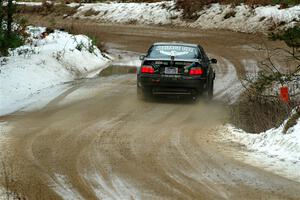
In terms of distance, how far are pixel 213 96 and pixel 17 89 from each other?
16.9ft

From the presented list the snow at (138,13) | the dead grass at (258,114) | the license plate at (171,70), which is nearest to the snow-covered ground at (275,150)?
the dead grass at (258,114)

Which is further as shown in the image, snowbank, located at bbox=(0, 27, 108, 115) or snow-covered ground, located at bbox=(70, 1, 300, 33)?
snow-covered ground, located at bbox=(70, 1, 300, 33)

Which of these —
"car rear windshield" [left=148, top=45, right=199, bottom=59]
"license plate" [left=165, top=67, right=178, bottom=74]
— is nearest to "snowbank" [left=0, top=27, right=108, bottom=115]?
"car rear windshield" [left=148, top=45, right=199, bottom=59]

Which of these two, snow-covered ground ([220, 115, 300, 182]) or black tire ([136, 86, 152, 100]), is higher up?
snow-covered ground ([220, 115, 300, 182])

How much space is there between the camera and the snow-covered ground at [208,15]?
3116 cm

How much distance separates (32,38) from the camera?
21.7 meters

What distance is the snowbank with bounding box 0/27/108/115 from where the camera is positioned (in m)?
14.3

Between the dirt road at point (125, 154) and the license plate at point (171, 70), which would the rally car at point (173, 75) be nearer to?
the license plate at point (171, 70)

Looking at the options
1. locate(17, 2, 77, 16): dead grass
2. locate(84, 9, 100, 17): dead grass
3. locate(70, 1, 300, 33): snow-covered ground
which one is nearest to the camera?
locate(70, 1, 300, 33): snow-covered ground

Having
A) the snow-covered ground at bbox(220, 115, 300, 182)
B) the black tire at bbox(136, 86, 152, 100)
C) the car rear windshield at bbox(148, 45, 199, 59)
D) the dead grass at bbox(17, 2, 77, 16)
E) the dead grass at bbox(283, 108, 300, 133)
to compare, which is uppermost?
the car rear windshield at bbox(148, 45, 199, 59)

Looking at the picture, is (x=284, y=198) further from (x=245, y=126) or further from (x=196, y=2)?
(x=196, y=2)

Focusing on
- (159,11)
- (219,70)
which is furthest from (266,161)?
(159,11)

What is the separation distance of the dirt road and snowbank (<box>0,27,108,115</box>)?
43.3 inches

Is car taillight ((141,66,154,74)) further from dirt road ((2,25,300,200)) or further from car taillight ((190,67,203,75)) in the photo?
car taillight ((190,67,203,75))
